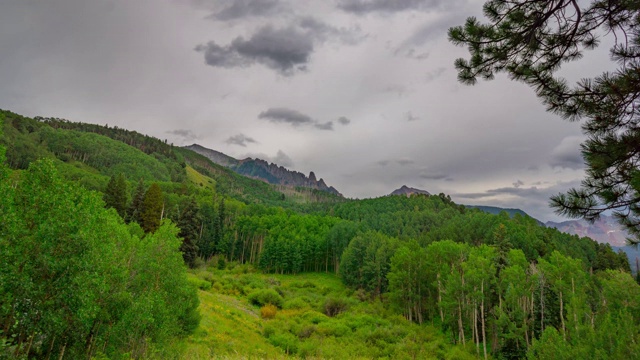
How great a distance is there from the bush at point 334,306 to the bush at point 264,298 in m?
6.97

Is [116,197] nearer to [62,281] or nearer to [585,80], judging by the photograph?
[62,281]

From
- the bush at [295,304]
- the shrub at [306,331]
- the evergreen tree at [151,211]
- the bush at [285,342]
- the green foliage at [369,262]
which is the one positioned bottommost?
the bush at [295,304]

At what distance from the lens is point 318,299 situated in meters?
52.1

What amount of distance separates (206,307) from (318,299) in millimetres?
23140

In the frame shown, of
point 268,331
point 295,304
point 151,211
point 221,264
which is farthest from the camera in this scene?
point 221,264

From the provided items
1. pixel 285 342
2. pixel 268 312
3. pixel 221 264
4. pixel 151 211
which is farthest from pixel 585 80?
pixel 221 264

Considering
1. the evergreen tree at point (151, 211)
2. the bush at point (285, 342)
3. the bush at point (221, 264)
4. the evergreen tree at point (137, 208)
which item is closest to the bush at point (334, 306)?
the bush at point (285, 342)

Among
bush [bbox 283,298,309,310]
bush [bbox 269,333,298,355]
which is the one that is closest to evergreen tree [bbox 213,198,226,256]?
bush [bbox 283,298,309,310]

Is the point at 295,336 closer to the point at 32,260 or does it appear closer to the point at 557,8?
the point at 32,260

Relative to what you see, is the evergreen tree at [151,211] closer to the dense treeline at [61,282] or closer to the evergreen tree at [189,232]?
the evergreen tree at [189,232]

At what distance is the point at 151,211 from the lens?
56750 mm

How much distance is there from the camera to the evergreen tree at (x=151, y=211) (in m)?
55.9

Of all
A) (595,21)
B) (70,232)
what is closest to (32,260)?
(70,232)

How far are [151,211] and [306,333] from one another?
39731 millimetres
